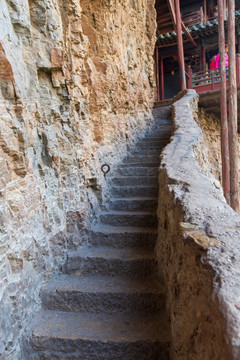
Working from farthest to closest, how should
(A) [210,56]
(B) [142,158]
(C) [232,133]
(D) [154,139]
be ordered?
(A) [210,56] → (D) [154,139] → (C) [232,133] → (B) [142,158]

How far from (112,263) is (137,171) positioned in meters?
2.02

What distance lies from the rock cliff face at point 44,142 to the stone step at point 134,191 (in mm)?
213

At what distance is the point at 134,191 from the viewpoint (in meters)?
4.12

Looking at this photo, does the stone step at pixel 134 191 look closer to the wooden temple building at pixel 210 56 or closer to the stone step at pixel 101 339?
the stone step at pixel 101 339

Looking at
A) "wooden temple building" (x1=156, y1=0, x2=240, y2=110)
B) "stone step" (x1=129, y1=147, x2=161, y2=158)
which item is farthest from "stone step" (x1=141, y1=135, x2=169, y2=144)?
"wooden temple building" (x1=156, y1=0, x2=240, y2=110)

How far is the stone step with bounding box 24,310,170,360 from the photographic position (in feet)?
7.09

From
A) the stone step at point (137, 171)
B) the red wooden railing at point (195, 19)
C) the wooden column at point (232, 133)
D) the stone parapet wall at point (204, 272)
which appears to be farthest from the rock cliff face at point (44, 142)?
the red wooden railing at point (195, 19)

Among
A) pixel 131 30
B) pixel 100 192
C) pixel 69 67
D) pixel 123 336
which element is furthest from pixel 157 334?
pixel 131 30

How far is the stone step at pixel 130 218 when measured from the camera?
3525 mm

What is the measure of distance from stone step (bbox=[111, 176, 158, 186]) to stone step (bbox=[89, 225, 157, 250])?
1.09 m

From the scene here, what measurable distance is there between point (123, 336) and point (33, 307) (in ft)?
Answer: 2.74

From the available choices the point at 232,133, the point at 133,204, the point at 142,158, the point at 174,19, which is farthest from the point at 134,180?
the point at 174,19

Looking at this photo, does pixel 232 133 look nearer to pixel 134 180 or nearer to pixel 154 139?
pixel 154 139

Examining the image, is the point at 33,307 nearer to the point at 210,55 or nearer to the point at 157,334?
the point at 157,334
